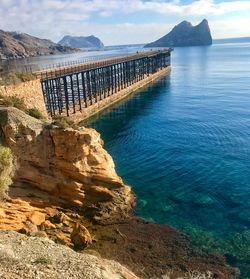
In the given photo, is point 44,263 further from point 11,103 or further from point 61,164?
point 11,103

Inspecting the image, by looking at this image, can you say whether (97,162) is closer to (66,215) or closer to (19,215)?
(66,215)

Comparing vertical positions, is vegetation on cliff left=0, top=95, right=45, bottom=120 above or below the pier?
above

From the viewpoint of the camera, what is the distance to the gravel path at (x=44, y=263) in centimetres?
1464

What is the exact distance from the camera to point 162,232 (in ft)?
85.3

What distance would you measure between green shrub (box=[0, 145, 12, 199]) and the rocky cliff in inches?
52.3

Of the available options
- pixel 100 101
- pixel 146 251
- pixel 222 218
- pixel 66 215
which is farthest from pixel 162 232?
pixel 100 101

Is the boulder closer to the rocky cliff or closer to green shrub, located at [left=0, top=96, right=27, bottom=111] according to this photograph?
the rocky cliff

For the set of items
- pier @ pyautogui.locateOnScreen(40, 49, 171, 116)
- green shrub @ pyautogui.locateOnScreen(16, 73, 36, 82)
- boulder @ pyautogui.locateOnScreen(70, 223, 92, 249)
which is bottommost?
boulder @ pyautogui.locateOnScreen(70, 223, 92, 249)

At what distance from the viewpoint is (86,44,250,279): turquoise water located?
2666cm

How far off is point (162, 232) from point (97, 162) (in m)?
8.08

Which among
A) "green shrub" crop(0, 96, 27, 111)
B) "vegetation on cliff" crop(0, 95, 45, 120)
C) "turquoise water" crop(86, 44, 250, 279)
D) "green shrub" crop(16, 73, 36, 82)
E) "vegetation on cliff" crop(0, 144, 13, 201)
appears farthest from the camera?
"green shrub" crop(16, 73, 36, 82)

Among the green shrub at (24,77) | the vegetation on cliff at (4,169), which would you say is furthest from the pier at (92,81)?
the vegetation on cliff at (4,169)

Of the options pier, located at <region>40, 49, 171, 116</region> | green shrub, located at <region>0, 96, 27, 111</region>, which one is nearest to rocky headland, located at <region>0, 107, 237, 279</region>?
green shrub, located at <region>0, 96, 27, 111</region>

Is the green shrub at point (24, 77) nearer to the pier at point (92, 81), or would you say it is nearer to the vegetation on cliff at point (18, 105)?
the pier at point (92, 81)
